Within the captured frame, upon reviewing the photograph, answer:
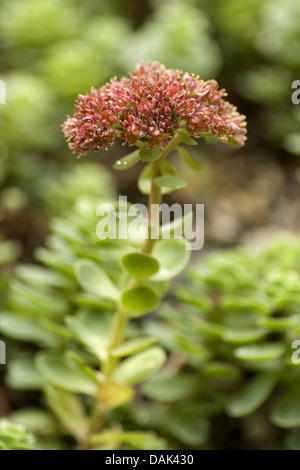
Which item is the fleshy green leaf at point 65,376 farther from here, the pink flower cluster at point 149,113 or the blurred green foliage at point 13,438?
the pink flower cluster at point 149,113

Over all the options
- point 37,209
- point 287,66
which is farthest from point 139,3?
point 37,209

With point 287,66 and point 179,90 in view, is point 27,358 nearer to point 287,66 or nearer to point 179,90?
point 179,90

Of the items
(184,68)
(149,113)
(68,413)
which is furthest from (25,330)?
(184,68)

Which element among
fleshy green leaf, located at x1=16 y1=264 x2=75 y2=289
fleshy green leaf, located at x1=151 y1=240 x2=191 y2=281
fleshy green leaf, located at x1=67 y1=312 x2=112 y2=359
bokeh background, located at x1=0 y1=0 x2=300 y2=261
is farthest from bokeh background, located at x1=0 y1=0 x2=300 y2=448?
fleshy green leaf, located at x1=151 y1=240 x2=191 y2=281

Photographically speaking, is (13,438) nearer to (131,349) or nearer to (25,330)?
(131,349)

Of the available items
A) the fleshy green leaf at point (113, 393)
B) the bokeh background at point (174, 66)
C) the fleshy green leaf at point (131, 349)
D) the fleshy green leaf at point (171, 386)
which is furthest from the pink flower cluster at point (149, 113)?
the bokeh background at point (174, 66)

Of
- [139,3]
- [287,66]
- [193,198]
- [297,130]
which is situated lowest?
[193,198]
